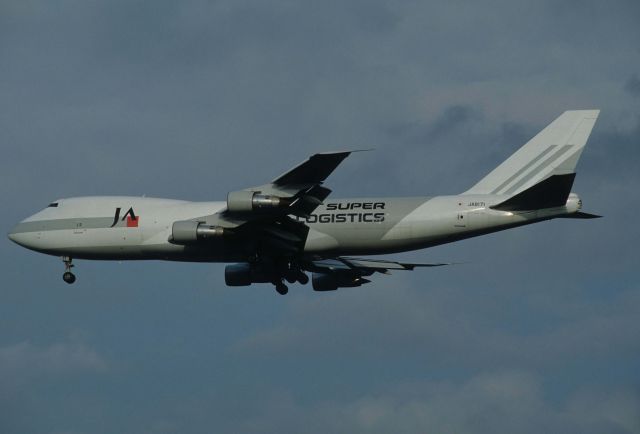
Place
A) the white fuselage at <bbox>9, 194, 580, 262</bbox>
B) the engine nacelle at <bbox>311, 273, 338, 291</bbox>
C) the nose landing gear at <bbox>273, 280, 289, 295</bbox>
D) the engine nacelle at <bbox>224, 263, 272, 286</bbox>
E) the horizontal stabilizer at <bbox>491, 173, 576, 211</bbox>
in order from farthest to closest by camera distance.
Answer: the engine nacelle at <bbox>311, 273, 338, 291</bbox>, the engine nacelle at <bbox>224, 263, 272, 286</bbox>, the nose landing gear at <bbox>273, 280, 289, 295</bbox>, the white fuselage at <bbox>9, 194, 580, 262</bbox>, the horizontal stabilizer at <bbox>491, 173, 576, 211</bbox>

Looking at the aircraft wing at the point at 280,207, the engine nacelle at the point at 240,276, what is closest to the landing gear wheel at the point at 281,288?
the engine nacelle at the point at 240,276

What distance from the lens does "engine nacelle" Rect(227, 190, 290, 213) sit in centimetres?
4869

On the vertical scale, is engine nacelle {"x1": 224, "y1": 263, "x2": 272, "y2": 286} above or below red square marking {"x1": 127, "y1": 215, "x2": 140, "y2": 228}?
below

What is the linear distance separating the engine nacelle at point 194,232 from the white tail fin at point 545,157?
12000mm

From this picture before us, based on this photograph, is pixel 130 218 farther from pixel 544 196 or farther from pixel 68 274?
pixel 544 196

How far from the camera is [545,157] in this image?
55250mm

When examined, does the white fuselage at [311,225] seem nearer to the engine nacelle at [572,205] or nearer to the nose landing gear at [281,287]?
the engine nacelle at [572,205]

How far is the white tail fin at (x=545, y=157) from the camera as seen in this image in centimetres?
5466

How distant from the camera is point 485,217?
Result: 168 ft

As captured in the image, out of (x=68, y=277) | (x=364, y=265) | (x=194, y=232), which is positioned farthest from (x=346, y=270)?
(x=68, y=277)

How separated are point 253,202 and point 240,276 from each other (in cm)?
900

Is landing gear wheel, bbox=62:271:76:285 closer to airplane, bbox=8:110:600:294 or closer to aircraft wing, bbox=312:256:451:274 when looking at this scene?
airplane, bbox=8:110:600:294

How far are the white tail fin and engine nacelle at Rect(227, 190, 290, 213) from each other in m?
10.6

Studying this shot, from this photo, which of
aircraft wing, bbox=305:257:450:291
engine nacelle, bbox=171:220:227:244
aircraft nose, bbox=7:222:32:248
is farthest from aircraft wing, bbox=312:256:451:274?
aircraft nose, bbox=7:222:32:248
